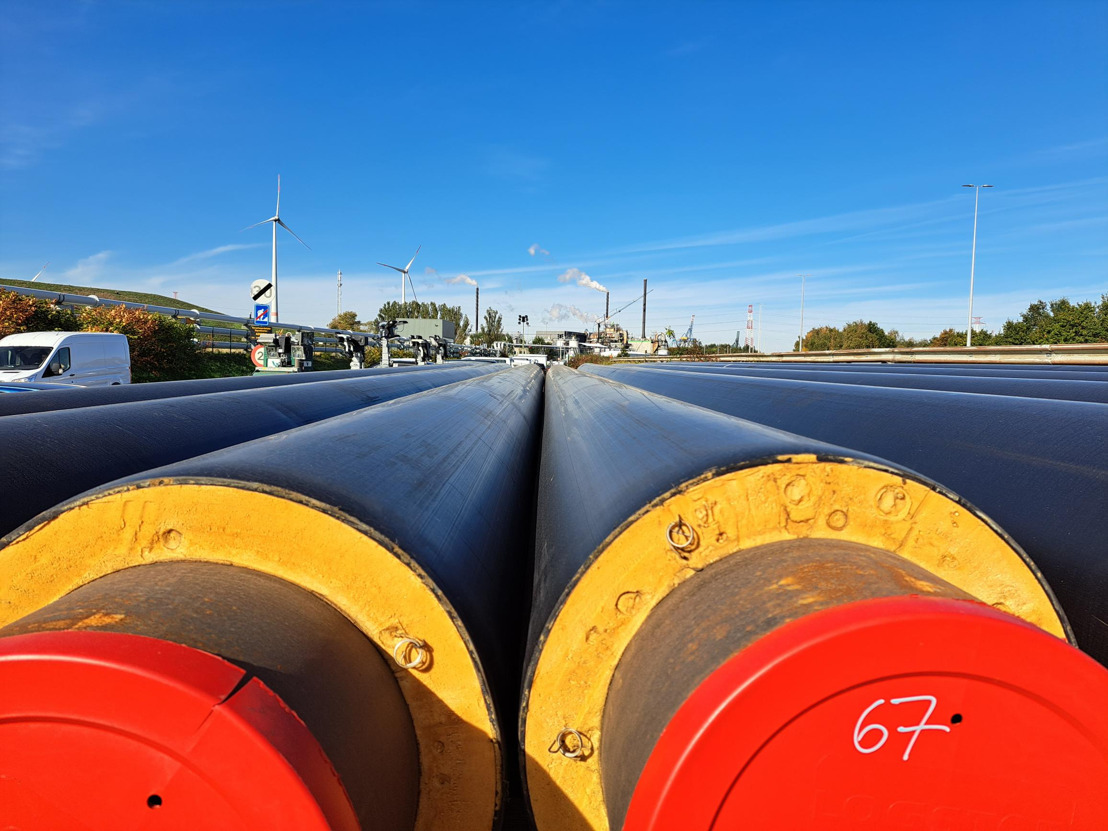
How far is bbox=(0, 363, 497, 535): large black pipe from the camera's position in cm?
172

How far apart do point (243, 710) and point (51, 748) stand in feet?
Result: 0.75

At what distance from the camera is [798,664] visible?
0.75m

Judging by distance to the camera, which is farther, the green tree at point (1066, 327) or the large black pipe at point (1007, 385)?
the green tree at point (1066, 327)

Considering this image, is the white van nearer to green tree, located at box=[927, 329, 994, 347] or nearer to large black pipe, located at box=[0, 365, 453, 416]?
large black pipe, located at box=[0, 365, 453, 416]

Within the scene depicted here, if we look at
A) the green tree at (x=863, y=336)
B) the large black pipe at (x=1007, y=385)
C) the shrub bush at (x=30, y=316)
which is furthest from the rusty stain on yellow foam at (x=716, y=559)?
the green tree at (x=863, y=336)

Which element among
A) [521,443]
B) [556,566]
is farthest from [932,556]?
[521,443]

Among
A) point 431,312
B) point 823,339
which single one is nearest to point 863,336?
point 823,339

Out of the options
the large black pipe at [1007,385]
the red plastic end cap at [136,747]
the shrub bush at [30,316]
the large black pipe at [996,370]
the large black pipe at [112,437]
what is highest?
the shrub bush at [30,316]

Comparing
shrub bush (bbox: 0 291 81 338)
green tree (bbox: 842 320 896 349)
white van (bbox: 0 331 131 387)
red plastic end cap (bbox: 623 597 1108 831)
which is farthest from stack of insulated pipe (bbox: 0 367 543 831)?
green tree (bbox: 842 320 896 349)

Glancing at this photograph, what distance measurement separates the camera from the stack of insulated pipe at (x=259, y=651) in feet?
2.40

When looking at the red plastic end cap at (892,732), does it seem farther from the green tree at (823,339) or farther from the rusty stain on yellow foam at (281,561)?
the green tree at (823,339)

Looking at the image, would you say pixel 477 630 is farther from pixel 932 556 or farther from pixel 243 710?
pixel 932 556

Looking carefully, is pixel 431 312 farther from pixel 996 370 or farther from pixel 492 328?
pixel 996 370

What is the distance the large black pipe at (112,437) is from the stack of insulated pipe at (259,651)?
879 mm
